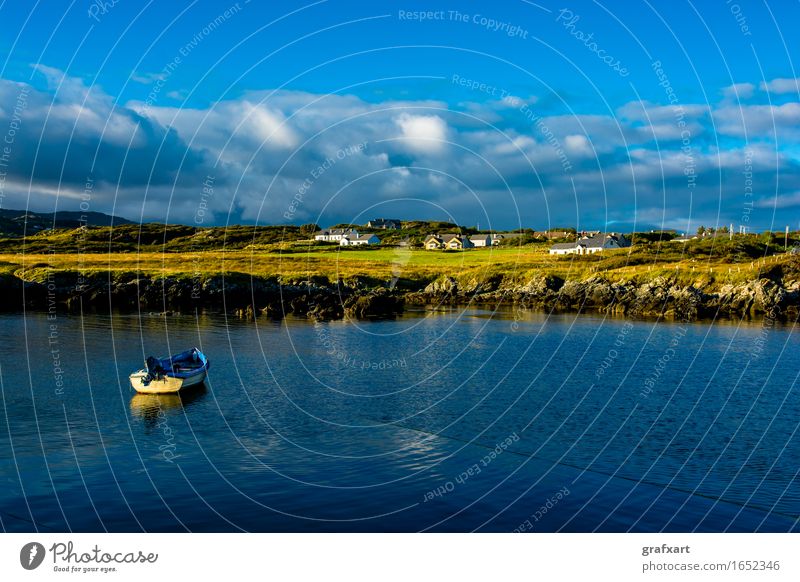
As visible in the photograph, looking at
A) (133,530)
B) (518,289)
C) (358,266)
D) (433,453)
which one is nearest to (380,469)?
(433,453)

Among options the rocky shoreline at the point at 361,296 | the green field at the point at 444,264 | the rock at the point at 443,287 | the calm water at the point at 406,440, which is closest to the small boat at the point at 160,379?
the calm water at the point at 406,440

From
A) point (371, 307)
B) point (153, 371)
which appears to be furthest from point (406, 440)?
point (371, 307)

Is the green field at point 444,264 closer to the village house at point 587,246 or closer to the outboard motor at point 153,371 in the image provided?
the village house at point 587,246

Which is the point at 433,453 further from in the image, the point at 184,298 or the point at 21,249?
the point at 21,249

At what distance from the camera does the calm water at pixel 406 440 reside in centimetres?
2481

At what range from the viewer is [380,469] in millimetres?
30031

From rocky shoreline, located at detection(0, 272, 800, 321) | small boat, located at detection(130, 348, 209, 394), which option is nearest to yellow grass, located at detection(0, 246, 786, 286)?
rocky shoreline, located at detection(0, 272, 800, 321)

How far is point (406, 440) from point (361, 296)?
3046 inches

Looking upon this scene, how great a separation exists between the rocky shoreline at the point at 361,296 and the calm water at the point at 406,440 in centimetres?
3968

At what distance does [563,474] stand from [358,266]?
420 feet

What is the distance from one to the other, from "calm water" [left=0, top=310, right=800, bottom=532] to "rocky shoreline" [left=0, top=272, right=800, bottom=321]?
39677mm

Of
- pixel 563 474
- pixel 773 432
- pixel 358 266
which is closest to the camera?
pixel 563 474

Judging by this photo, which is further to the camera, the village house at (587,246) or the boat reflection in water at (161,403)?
the village house at (587,246)

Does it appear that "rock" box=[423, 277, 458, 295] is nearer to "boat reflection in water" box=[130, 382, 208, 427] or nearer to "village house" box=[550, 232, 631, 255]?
"village house" box=[550, 232, 631, 255]
